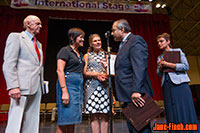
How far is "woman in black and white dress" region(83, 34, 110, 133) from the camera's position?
5.31 feet

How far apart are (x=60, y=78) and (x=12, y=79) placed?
16.4 inches

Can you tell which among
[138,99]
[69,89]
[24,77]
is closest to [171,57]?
[138,99]

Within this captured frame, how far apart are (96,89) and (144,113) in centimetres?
66

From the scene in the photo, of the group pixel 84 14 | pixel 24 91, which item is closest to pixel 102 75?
pixel 24 91

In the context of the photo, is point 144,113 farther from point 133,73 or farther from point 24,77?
point 24,77

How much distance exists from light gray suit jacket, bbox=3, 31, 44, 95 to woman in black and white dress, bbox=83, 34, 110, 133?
557 mm

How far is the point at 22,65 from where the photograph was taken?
4.66 ft

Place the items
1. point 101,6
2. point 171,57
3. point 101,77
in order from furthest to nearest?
1. point 101,6
2. point 171,57
3. point 101,77

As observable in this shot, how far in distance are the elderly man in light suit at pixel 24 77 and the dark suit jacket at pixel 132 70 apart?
83cm

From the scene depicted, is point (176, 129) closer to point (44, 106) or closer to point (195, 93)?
point (44, 106)

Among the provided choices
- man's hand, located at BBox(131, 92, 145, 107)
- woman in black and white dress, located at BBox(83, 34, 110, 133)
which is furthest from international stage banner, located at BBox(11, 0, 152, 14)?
man's hand, located at BBox(131, 92, 145, 107)

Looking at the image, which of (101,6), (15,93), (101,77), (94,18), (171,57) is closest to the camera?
(15,93)

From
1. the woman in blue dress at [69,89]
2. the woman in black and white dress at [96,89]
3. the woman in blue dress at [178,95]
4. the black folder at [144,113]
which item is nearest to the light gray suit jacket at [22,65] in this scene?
the woman in blue dress at [69,89]

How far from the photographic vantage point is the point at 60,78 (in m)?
1.50
